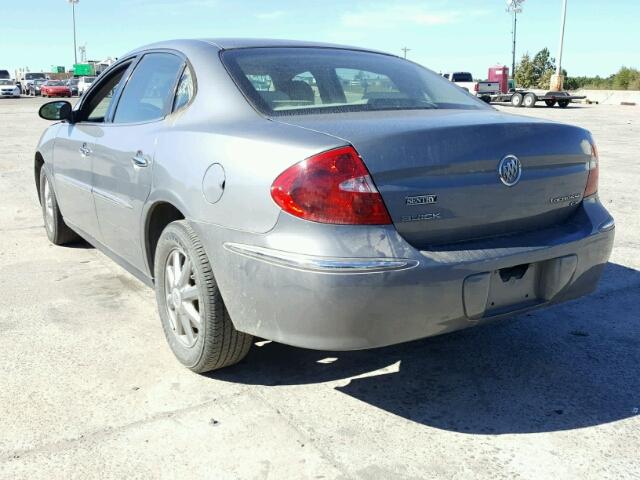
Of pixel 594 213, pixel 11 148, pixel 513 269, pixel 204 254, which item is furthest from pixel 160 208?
pixel 11 148

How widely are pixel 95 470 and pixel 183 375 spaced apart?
2.61ft

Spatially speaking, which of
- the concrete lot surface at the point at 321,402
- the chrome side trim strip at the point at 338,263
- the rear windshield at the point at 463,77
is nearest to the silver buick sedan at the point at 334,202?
the chrome side trim strip at the point at 338,263

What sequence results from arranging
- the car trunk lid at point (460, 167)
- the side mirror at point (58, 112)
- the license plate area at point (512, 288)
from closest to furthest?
the car trunk lid at point (460, 167) < the license plate area at point (512, 288) < the side mirror at point (58, 112)

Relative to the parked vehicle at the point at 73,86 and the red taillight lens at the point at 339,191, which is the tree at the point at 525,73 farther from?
the red taillight lens at the point at 339,191

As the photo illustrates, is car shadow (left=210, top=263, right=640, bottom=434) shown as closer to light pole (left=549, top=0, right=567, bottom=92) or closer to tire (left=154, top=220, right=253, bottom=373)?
tire (left=154, top=220, right=253, bottom=373)

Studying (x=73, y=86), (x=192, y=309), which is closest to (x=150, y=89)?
(x=192, y=309)

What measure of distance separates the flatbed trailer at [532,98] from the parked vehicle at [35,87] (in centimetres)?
3611

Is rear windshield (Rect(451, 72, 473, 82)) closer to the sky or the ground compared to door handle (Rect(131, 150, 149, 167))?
closer to the sky

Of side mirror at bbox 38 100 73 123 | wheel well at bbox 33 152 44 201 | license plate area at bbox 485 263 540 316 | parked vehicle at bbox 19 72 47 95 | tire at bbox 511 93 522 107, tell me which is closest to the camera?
license plate area at bbox 485 263 540 316

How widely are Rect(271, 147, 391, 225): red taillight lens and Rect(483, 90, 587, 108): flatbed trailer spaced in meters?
30.8

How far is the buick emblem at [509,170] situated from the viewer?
268 cm

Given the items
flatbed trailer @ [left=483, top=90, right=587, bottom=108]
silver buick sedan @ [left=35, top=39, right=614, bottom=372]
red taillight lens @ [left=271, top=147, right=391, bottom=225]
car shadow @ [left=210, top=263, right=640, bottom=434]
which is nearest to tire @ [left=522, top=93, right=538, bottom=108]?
flatbed trailer @ [left=483, top=90, right=587, bottom=108]

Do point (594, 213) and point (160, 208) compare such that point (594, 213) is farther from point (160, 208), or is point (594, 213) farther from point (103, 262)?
point (103, 262)

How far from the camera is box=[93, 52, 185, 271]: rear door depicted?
3373 millimetres
